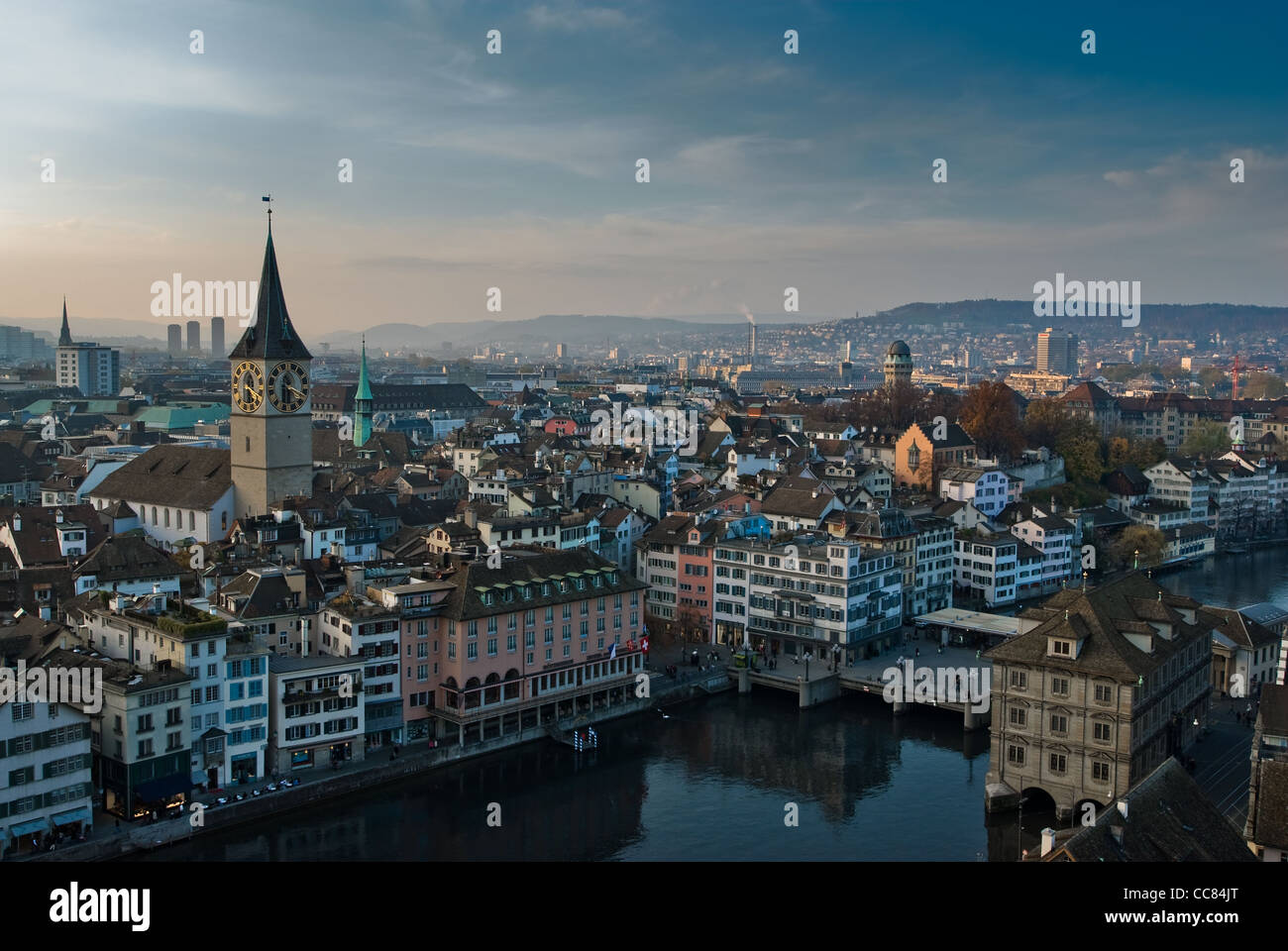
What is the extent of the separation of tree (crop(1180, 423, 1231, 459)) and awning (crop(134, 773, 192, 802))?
8050 centimetres

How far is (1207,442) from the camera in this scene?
95812 mm

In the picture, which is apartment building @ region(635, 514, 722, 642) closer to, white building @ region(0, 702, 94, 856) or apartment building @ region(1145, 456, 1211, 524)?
white building @ region(0, 702, 94, 856)

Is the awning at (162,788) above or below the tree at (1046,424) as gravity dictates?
below

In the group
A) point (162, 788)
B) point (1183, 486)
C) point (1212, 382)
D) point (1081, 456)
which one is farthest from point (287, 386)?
point (1212, 382)

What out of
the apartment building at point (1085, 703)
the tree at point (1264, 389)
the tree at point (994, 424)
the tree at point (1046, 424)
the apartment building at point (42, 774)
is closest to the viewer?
the apartment building at point (42, 774)

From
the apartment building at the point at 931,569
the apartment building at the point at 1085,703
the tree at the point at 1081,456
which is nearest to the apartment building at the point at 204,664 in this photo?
the apartment building at the point at 1085,703

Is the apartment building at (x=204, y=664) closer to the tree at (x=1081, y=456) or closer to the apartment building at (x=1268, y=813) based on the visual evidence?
the apartment building at (x=1268, y=813)

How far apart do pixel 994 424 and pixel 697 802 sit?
2222 inches

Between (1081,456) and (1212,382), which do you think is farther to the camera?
(1212,382)

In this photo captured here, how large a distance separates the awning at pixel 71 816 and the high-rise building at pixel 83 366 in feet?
406

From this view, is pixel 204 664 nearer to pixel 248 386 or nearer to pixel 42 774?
pixel 42 774

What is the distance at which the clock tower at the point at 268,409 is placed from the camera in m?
52.3
